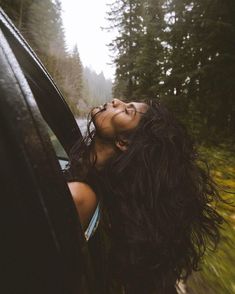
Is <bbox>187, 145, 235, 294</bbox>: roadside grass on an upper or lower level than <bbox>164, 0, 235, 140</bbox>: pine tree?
lower

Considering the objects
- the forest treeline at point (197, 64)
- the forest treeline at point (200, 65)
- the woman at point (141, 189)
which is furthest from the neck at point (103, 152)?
the forest treeline at point (200, 65)

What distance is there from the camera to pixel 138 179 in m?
1.50

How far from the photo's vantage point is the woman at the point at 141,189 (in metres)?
1.46

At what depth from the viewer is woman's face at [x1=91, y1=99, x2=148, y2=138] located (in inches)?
63.2

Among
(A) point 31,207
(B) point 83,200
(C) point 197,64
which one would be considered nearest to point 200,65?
(C) point 197,64

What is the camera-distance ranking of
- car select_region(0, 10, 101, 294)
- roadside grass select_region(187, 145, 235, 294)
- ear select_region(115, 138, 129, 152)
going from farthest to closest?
roadside grass select_region(187, 145, 235, 294)
ear select_region(115, 138, 129, 152)
car select_region(0, 10, 101, 294)

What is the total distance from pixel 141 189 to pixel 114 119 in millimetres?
442

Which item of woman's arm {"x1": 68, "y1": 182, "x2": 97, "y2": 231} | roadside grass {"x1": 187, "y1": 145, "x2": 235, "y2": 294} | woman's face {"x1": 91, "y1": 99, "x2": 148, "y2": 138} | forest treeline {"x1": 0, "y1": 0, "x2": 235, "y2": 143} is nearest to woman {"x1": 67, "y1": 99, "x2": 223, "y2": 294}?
woman's face {"x1": 91, "y1": 99, "x2": 148, "y2": 138}

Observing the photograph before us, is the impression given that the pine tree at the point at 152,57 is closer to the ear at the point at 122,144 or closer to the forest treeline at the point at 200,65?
the forest treeline at the point at 200,65

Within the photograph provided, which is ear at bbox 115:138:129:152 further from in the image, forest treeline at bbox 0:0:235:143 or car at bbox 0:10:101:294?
forest treeline at bbox 0:0:235:143

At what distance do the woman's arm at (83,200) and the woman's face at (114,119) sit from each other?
0.45 metres

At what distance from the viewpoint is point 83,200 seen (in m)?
1.21

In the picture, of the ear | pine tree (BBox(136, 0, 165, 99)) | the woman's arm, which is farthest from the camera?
pine tree (BBox(136, 0, 165, 99))

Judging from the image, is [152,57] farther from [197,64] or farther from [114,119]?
[114,119]
